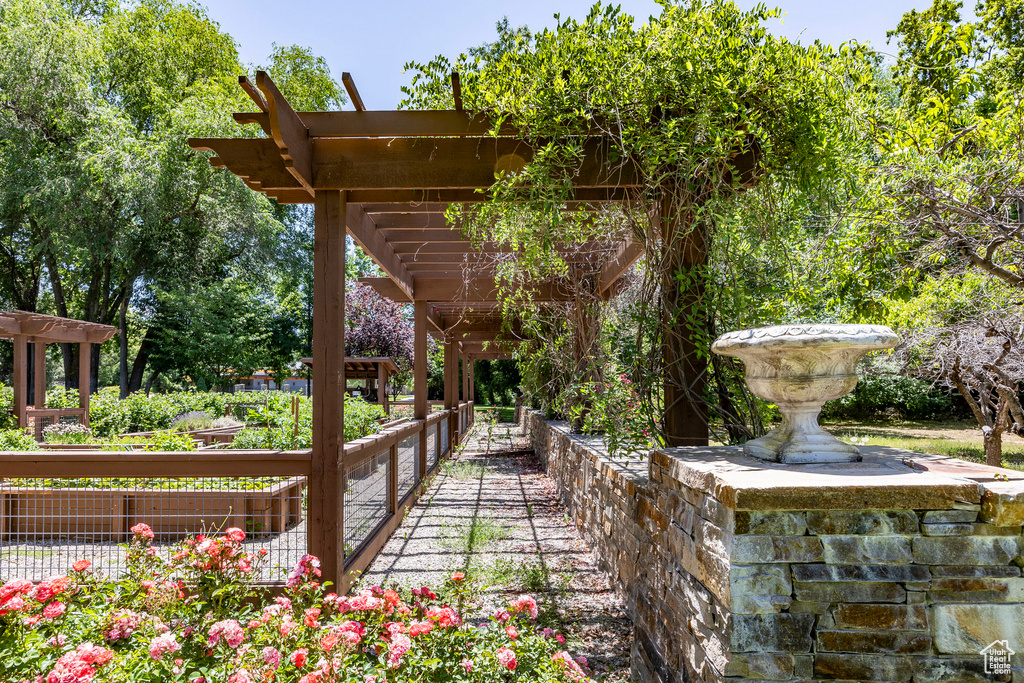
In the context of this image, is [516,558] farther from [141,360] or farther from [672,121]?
[141,360]

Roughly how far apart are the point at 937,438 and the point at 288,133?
1602cm

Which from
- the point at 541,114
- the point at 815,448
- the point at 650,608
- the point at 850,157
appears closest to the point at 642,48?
the point at 541,114

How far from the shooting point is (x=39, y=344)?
1120cm

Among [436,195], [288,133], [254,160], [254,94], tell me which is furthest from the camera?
[436,195]

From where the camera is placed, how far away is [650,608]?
110 inches

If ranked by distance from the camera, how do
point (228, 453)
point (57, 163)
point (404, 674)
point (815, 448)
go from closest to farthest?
point (404, 674) < point (815, 448) < point (228, 453) < point (57, 163)

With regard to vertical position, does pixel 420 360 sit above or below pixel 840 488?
above

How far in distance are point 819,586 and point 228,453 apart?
3.04m

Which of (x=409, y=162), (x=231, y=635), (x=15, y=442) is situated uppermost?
(x=409, y=162)

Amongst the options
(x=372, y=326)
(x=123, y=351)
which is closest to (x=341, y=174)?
(x=372, y=326)

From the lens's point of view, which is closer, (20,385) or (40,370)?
(20,385)

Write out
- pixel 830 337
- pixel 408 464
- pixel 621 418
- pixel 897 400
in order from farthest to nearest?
pixel 897 400
pixel 408 464
pixel 621 418
pixel 830 337

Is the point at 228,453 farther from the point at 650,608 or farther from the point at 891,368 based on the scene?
the point at 891,368

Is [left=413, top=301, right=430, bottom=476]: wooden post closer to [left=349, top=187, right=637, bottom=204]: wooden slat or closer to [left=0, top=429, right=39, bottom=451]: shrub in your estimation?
[left=349, top=187, right=637, bottom=204]: wooden slat
